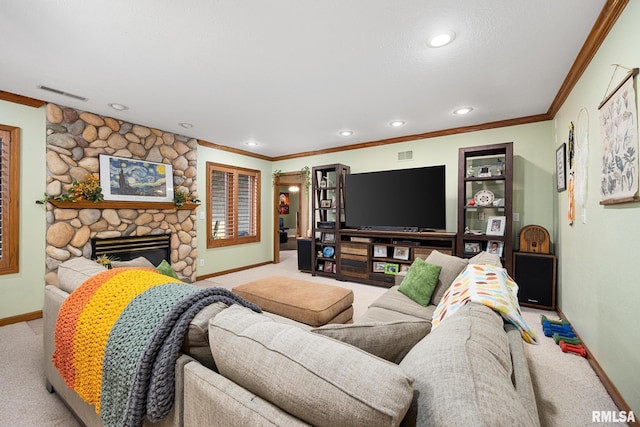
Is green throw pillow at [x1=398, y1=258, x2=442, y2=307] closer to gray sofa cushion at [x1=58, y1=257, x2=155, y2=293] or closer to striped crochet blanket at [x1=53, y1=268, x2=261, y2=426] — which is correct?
striped crochet blanket at [x1=53, y1=268, x2=261, y2=426]

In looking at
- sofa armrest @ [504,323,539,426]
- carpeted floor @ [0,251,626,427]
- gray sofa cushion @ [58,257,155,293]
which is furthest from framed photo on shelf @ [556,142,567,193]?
gray sofa cushion @ [58,257,155,293]

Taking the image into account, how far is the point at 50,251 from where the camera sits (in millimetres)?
3238

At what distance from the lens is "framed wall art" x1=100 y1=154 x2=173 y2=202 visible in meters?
3.67

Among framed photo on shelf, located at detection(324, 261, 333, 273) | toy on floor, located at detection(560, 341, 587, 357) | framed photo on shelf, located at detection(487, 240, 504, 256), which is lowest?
toy on floor, located at detection(560, 341, 587, 357)

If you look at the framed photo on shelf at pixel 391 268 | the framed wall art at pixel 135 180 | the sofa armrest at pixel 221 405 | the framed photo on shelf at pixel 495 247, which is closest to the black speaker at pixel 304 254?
the framed photo on shelf at pixel 391 268

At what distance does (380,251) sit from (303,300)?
94.1 inches

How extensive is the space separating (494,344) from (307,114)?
3246 millimetres

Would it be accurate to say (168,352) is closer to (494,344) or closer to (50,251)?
(494,344)

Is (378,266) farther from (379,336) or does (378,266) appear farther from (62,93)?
(62,93)

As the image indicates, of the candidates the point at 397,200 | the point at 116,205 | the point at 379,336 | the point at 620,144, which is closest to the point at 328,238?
the point at 397,200

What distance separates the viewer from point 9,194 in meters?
2.99

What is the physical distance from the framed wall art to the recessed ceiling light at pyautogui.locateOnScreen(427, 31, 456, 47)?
391 cm

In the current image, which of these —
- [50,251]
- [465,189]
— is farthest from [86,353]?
[465,189]

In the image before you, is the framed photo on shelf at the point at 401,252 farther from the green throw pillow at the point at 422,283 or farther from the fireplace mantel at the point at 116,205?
the fireplace mantel at the point at 116,205
